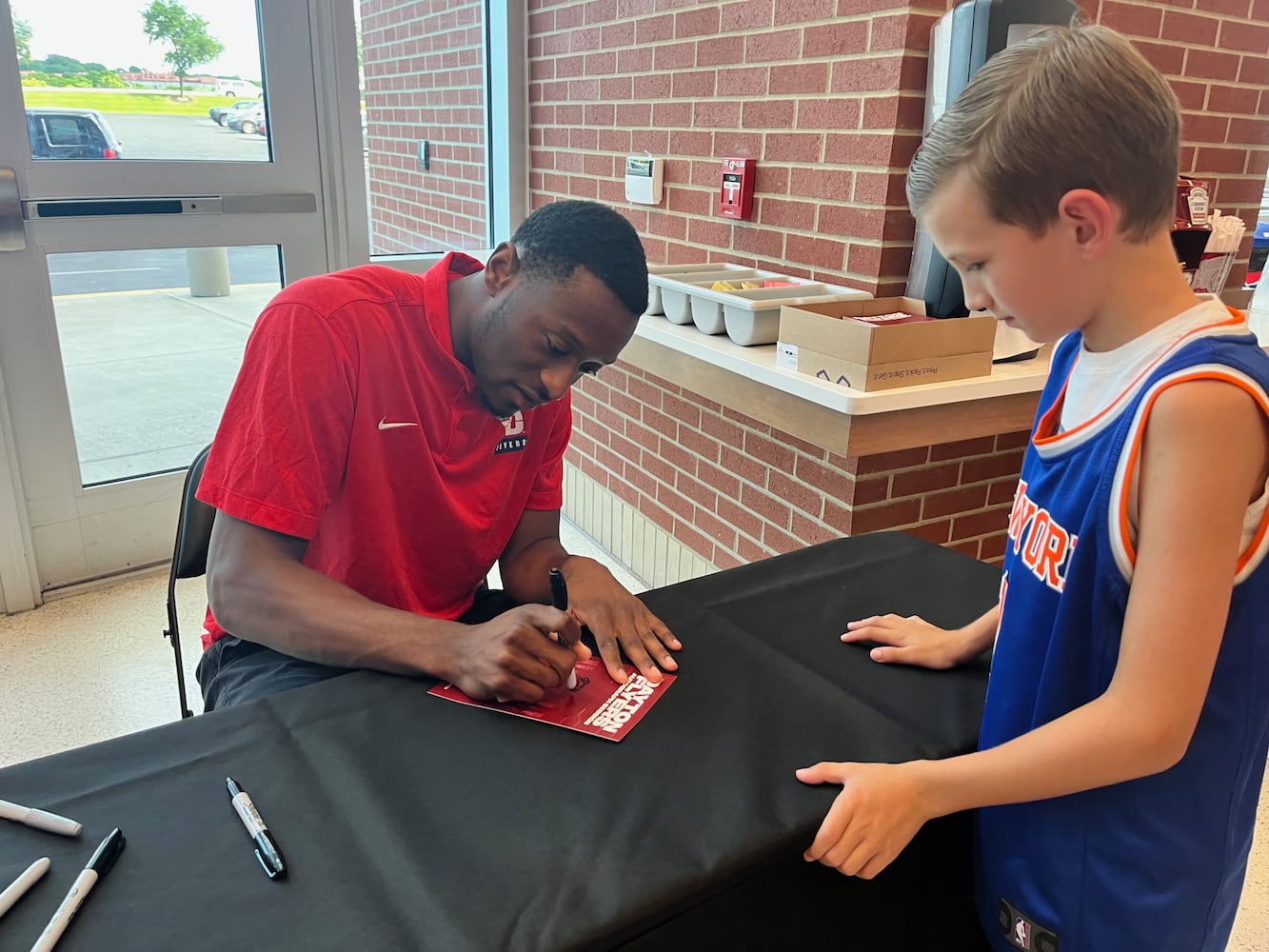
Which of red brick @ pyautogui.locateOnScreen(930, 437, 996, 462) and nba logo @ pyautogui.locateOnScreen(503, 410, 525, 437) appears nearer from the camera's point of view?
nba logo @ pyautogui.locateOnScreen(503, 410, 525, 437)

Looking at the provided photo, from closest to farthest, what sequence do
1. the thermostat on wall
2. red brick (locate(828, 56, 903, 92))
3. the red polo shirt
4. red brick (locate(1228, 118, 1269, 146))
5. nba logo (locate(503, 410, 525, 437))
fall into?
the red polo shirt < nba logo (locate(503, 410, 525, 437)) < red brick (locate(828, 56, 903, 92)) < red brick (locate(1228, 118, 1269, 146)) < the thermostat on wall

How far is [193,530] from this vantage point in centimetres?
145

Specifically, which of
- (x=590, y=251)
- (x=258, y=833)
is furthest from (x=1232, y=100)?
(x=258, y=833)

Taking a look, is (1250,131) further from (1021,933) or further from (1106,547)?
(1021,933)

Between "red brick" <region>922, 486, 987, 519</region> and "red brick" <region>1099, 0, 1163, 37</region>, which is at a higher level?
"red brick" <region>1099, 0, 1163, 37</region>

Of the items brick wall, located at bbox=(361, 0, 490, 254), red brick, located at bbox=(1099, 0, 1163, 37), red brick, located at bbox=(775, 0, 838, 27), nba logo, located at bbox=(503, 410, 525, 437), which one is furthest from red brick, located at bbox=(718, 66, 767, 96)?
brick wall, located at bbox=(361, 0, 490, 254)

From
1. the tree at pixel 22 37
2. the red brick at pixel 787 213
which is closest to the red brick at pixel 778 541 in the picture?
the red brick at pixel 787 213

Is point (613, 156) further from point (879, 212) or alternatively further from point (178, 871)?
point (178, 871)

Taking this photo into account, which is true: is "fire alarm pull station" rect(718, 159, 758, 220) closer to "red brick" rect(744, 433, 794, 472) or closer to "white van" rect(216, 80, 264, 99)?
"red brick" rect(744, 433, 794, 472)

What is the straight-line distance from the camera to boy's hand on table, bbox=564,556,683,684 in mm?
1009

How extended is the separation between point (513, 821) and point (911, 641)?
21.2 inches

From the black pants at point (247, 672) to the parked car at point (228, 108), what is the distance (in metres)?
2.01

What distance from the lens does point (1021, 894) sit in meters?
0.87

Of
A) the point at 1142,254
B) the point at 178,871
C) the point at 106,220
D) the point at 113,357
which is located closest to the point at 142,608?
the point at 113,357
